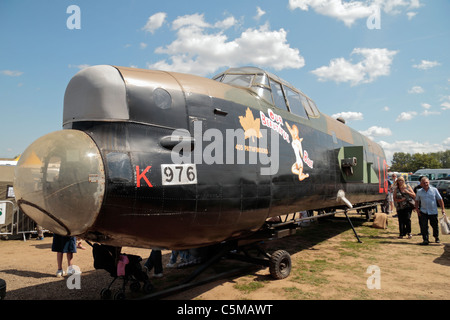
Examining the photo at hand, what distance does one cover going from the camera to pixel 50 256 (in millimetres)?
8539

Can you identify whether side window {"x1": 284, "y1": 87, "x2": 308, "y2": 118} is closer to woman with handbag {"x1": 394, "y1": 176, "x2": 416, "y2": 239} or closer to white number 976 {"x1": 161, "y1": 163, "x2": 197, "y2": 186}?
white number 976 {"x1": 161, "y1": 163, "x2": 197, "y2": 186}

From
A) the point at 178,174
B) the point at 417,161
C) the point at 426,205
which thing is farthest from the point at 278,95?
the point at 417,161

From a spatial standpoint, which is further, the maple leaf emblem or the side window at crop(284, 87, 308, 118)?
the side window at crop(284, 87, 308, 118)

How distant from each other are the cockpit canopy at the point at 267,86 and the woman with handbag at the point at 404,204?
20.6 feet

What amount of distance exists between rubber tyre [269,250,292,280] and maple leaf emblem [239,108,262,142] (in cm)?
263

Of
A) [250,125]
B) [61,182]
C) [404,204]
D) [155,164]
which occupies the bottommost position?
[404,204]

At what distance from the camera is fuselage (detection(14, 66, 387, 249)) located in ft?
10.4

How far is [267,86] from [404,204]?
7971mm

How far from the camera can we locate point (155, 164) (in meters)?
3.57

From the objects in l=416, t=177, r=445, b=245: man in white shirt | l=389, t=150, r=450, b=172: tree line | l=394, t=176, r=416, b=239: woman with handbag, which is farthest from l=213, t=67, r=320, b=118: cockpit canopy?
l=389, t=150, r=450, b=172: tree line

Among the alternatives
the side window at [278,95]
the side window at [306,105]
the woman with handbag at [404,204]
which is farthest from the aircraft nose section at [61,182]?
the woman with handbag at [404,204]

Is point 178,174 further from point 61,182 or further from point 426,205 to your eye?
point 426,205

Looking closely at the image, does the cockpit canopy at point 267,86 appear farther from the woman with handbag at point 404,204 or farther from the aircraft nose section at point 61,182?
the woman with handbag at point 404,204
